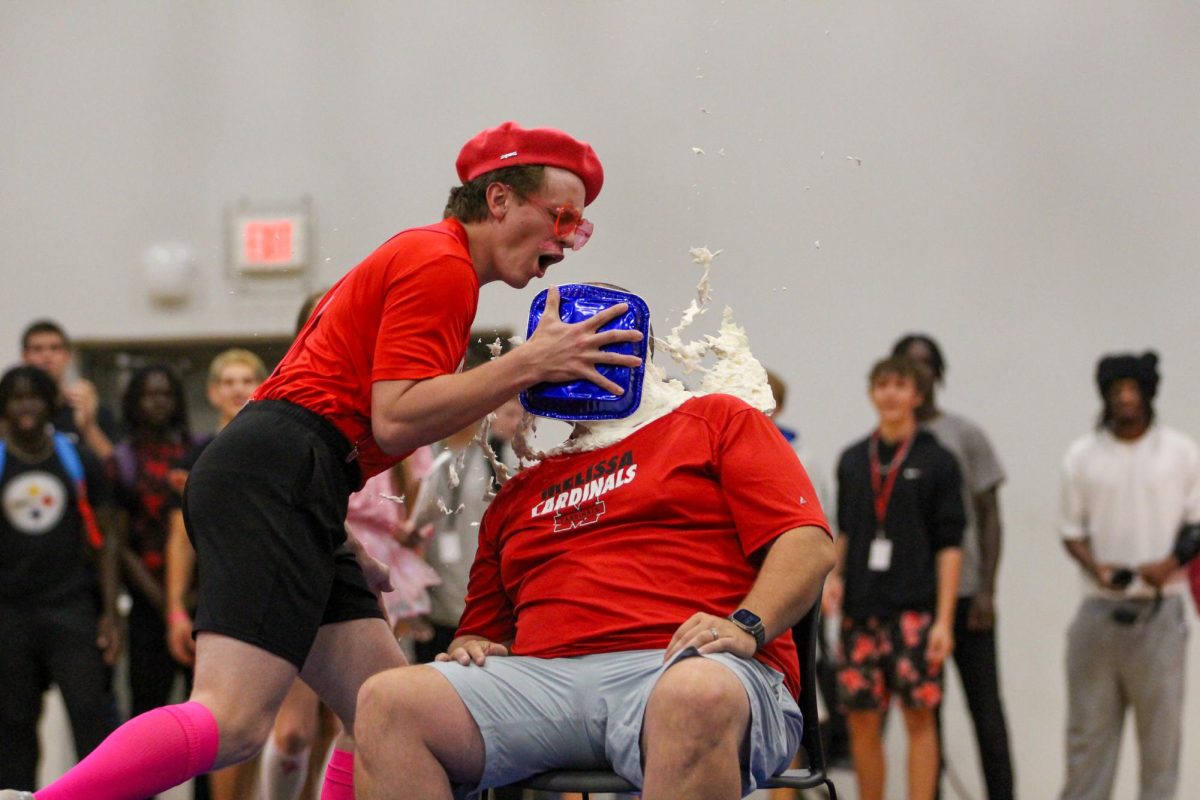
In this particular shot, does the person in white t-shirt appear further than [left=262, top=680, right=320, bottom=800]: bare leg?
Yes

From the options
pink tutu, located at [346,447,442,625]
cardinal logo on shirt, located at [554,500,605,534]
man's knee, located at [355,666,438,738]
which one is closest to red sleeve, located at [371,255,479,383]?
cardinal logo on shirt, located at [554,500,605,534]

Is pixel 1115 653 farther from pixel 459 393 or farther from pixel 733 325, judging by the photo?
pixel 459 393

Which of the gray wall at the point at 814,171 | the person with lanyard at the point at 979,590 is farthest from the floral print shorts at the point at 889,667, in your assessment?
the gray wall at the point at 814,171

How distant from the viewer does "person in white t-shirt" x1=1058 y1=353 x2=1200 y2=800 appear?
4.84 m

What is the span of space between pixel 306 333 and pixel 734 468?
726 millimetres

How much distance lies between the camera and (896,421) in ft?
15.1

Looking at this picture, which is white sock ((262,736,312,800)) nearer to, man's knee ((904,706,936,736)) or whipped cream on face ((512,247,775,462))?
whipped cream on face ((512,247,775,462))

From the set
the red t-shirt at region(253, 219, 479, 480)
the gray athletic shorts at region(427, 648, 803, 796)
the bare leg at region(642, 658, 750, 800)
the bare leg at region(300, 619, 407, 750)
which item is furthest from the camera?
the bare leg at region(300, 619, 407, 750)

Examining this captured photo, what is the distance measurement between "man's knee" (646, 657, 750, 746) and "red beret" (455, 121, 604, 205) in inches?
33.2

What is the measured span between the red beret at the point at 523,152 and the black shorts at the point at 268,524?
492 millimetres

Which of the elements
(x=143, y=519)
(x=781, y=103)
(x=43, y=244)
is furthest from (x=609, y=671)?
(x=43, y=244)

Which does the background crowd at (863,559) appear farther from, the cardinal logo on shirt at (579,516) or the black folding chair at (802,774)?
the black folding chair at (802,774)

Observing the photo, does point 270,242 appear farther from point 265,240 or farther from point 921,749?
point 921,749

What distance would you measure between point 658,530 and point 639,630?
6.0 inches
